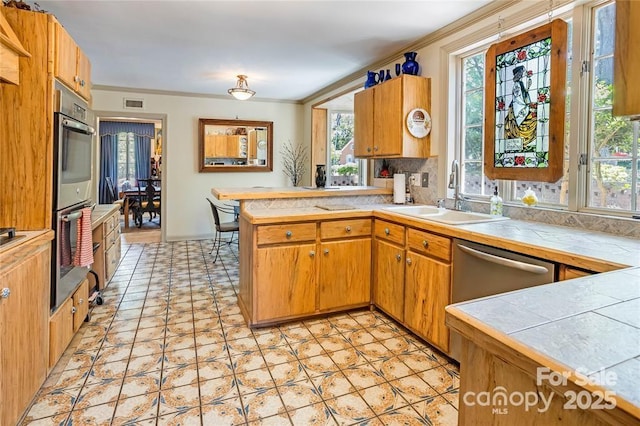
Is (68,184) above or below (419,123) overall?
below

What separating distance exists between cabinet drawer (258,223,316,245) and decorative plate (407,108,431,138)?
4.28 feet

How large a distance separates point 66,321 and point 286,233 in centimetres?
154

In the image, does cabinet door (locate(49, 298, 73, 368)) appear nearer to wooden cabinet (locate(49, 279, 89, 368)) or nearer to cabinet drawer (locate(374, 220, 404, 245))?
wooden cabinet (locate(49, 279, 89, 368))

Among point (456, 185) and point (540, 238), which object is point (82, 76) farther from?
point (540, 238)

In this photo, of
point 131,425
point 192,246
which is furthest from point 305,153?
point 131,425

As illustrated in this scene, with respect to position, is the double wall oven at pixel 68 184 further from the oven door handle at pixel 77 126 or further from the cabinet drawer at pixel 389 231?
the cabinet drawer at pixel 389 231

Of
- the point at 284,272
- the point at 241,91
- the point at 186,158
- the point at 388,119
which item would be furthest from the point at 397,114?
the point at 186,158

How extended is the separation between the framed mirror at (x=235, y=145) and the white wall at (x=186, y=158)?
11 cm

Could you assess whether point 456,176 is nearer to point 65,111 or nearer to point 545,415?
point 545,415

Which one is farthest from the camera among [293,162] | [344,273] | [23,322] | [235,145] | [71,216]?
[293,162]

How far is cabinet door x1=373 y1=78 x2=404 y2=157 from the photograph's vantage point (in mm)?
3368

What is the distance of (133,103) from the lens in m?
5.89

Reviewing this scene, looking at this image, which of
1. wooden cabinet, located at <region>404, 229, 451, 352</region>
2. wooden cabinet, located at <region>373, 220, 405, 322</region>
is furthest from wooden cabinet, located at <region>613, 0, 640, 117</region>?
wooden cabinet, located at <region>373, 220, 405, 322</region>

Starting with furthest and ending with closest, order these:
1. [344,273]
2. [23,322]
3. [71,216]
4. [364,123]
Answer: [364,123] → [344,273] → [71,216] → [23,322]
